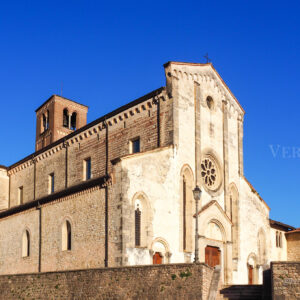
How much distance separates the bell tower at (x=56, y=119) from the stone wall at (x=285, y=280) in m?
30.1

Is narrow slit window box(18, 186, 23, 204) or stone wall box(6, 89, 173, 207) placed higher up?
stone wall box(6, 89, 173, 207)

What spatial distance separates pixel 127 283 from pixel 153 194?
6.80 m

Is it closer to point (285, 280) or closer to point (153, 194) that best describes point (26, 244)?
point (153, 194)

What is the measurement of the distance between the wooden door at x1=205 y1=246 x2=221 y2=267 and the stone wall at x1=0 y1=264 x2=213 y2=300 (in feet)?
28.9

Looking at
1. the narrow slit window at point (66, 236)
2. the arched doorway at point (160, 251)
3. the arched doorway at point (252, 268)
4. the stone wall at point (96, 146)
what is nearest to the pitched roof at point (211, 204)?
the arched doorway at point (160, 251)

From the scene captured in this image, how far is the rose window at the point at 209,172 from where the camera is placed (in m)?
31.2

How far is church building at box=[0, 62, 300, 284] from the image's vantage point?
26.1m

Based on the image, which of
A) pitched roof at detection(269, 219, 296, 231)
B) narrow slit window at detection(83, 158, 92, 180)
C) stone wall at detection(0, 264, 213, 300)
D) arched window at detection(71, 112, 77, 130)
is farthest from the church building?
arched window at detection(71, 112, 77, 130)

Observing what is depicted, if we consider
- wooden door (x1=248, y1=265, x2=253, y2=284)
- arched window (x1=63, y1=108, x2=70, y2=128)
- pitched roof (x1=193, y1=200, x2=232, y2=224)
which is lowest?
wooden door (x1=248, y1=265, x2=253, y2=284)

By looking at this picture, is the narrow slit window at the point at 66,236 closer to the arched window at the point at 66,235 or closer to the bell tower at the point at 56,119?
the arched window at the point at 66,235

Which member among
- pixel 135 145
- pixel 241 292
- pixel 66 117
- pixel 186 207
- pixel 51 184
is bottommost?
pixel 241 292

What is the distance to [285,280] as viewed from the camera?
749 inches

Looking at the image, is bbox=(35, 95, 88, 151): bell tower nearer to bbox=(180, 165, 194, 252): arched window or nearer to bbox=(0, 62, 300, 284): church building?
bbox=(0, 62, 300, 284): church building

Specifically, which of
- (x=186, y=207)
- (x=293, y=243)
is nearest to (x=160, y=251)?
(x=186, y=207)
